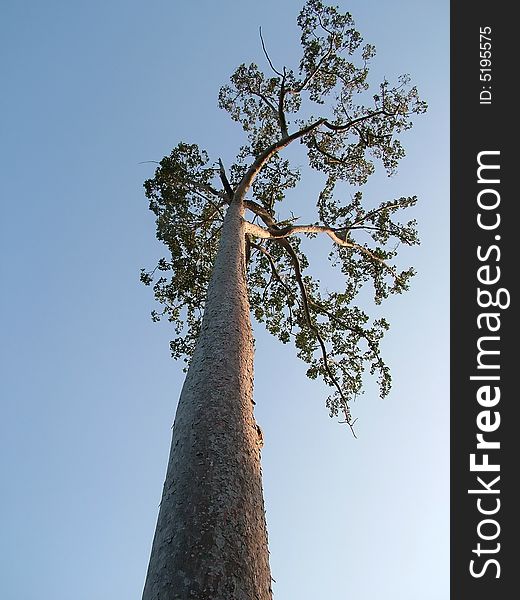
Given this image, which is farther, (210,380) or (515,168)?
(515,168)

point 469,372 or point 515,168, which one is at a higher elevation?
point 515,168

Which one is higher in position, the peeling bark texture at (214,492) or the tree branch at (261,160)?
the tree branch at (261,160)

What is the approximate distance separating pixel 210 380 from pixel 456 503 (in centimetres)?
232

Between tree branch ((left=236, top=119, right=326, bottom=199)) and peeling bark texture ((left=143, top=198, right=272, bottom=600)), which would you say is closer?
peeling bark texture ((left=143, top=198, right=272, bottom=600))

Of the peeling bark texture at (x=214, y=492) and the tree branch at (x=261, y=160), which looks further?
the tree branch at (x=261, y=160)

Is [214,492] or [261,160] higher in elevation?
[261,160]

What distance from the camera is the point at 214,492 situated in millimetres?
2680

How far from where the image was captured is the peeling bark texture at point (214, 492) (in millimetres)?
2273

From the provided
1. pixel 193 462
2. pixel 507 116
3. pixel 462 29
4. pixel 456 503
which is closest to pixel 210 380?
pixel 193 462

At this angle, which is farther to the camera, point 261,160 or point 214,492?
point 261,160

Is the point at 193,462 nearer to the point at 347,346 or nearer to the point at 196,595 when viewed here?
the point at 196,595

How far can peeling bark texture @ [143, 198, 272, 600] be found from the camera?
2273mm

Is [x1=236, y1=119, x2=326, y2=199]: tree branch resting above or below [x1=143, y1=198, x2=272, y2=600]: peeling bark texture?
above

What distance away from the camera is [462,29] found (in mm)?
5992
